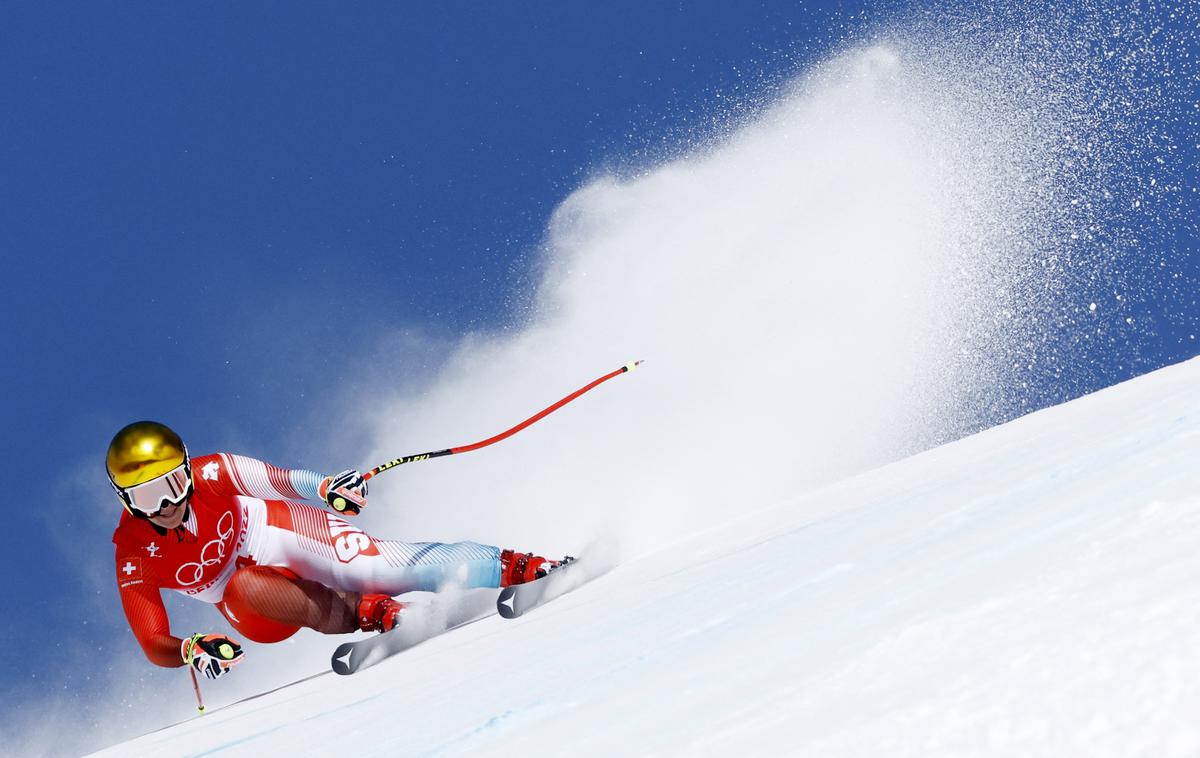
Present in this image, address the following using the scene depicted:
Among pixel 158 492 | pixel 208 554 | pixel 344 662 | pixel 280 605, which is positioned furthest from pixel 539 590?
pixel 158 492

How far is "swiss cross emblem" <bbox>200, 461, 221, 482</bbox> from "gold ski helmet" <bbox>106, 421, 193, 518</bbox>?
0.17 meters

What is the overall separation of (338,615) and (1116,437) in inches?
97.6

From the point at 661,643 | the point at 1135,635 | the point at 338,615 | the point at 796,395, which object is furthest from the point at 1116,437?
the point at 796,395

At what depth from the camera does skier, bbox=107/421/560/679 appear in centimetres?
355

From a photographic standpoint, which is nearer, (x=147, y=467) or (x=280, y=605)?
(x=147, y=467)

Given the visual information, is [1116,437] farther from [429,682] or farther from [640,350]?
[640,350]

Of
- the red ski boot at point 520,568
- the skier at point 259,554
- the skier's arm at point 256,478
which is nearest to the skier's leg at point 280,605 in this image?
the skier at point 259,554

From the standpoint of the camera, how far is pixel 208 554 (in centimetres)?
373

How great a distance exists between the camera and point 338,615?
3838mm

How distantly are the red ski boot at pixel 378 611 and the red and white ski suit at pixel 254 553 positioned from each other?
2.7 inches

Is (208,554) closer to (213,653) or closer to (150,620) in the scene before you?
(150,620)

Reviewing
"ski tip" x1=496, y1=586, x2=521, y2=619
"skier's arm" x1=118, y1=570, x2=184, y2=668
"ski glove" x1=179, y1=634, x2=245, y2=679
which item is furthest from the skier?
"ski tip" x1=496, y1=586, x2=521, y2=619

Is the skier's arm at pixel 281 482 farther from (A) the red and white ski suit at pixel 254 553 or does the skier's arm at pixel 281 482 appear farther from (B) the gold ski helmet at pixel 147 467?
(B) the gold ski helmet at pixel 147 467

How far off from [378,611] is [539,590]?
0.56 meters
